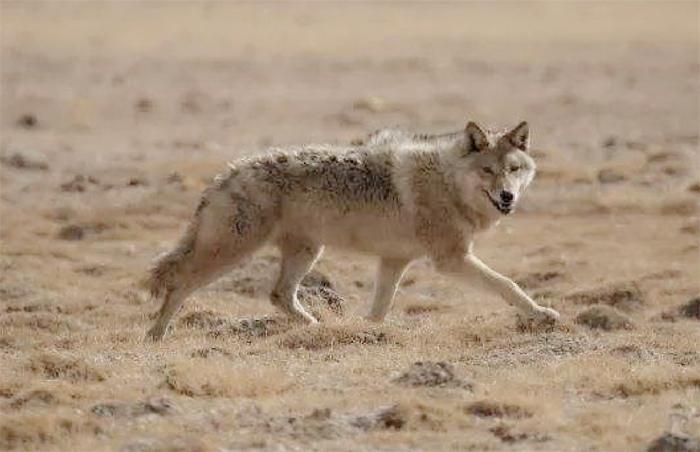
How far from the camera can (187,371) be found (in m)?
11.8

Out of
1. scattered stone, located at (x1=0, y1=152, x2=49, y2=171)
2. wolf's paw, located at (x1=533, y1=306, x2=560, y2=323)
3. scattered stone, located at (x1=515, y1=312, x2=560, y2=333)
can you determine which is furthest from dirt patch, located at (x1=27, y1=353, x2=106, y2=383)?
scattered stone, located at (x1=0, y1=152, x2=49, y2=171)

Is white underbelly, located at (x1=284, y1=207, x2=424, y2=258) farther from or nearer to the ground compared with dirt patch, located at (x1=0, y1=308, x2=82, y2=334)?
farther from the ground

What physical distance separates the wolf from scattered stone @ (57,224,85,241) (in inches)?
331

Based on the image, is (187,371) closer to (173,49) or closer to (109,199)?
(109,199)

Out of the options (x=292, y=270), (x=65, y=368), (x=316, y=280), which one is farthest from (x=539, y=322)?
(x=316, y=280)

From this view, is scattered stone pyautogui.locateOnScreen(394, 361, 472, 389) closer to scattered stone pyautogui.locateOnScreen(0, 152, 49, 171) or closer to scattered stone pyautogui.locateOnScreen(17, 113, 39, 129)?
scattered stone pyautogui.locateOnScreen(0, 152, 49, 171)

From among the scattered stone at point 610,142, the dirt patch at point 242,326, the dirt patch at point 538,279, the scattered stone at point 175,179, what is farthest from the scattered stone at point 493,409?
the scattered stone at point 610,142

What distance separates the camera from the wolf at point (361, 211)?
14.1m

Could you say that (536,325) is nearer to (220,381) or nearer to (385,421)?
(220,381)

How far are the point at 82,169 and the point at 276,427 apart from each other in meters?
19.5

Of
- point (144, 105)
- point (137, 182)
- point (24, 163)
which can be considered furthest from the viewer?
point (144, 105)

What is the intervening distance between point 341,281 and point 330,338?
18.7 feet

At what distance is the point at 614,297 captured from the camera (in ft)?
56.4

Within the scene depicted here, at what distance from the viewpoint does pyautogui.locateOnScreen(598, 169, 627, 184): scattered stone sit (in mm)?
27438
